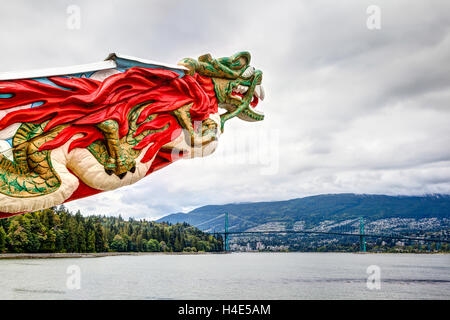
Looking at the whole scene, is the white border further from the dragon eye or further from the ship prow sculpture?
the dragon eye

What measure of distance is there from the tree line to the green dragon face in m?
29.3

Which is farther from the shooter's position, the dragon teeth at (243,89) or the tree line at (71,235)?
the tree line at (71,235)

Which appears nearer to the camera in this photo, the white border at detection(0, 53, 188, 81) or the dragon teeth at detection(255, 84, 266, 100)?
the white border at detection(0, 53, 188, 81)

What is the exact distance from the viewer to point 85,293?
21766 mm

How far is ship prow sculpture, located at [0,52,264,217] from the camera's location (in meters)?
3.67

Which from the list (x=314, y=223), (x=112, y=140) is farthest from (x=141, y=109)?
(x=314, y=223)

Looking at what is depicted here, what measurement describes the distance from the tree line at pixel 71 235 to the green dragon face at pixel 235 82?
2926 centimetres

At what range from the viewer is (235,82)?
509 centimetres

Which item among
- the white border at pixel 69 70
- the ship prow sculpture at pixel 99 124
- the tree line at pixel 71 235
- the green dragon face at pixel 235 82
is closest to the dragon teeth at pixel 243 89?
the green dragon face at pixel 235 82

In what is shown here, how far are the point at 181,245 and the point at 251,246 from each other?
51.9m

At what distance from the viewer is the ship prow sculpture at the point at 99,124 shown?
3.67 m

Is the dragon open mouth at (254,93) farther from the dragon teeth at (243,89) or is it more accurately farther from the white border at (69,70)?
the white border at (69,70)

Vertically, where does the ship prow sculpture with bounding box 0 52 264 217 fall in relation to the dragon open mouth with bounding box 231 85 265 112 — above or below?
below

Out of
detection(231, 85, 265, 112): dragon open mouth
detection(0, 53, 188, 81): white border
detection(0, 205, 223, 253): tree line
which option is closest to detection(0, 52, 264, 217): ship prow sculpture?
detection(0, 53, 188, 81): white border
